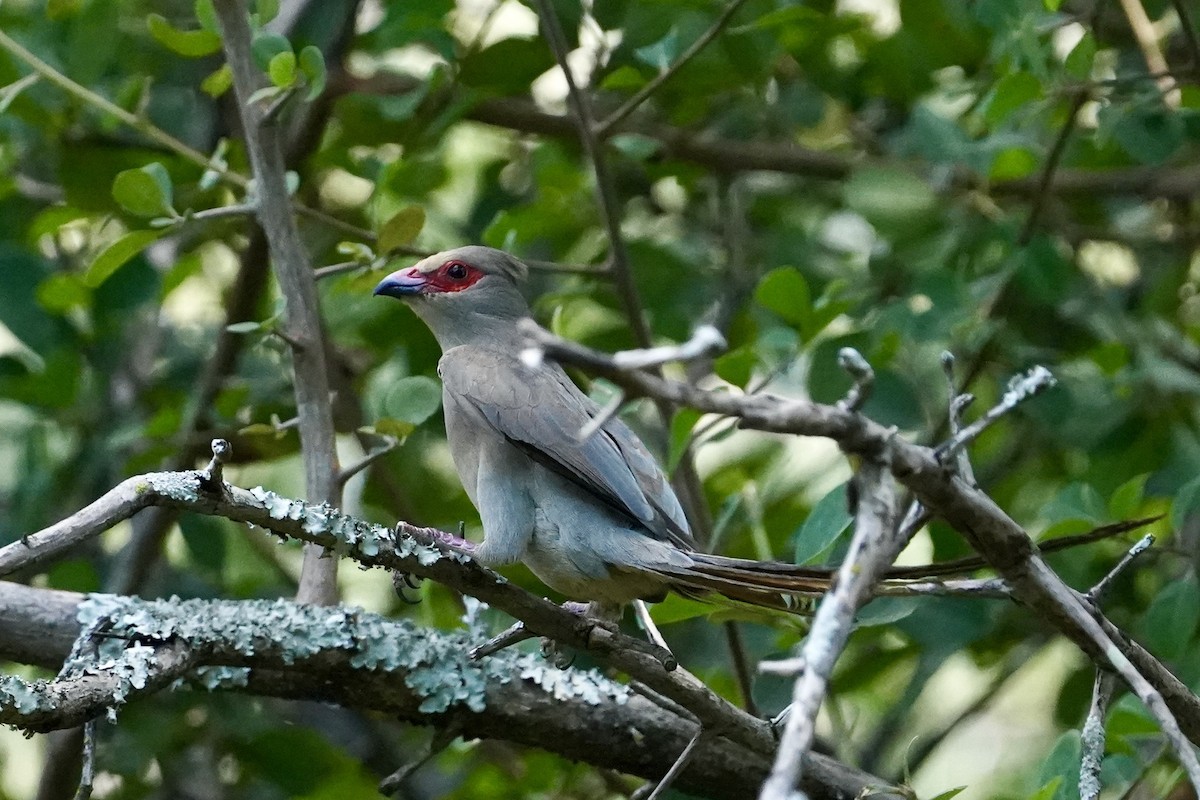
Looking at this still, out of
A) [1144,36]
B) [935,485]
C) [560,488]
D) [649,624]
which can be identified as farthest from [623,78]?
[935,485]

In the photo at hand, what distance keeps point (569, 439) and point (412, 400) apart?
39 centimetres

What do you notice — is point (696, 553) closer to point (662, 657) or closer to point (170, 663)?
point (662, 657)

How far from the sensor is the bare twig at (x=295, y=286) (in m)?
3.07

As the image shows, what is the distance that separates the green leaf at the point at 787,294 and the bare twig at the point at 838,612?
1.53m

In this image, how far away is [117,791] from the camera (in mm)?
4035

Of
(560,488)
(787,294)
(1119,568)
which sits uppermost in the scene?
(787,294)

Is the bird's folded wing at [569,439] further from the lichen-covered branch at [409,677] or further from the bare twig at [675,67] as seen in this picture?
the bare twig at [675,67]

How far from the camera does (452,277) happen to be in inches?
150

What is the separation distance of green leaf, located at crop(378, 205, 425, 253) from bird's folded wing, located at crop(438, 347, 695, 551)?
0.41 metres

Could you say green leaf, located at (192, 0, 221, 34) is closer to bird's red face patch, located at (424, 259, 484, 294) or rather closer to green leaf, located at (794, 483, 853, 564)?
bird's red face patch, located at (424, 259, 484, 294)

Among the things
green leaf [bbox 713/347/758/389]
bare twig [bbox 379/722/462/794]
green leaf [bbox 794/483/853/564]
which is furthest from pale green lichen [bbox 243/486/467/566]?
green leaf [bbox 713/347/758/389]

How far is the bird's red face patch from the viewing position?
12.4 feet

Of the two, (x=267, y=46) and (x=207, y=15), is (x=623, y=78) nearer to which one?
(x=267, y=46)

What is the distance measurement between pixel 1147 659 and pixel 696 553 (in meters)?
1.06
